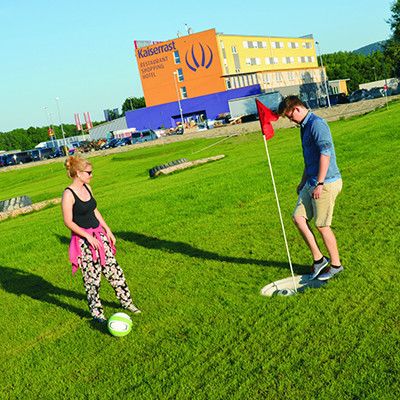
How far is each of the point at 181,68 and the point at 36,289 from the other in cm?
8938

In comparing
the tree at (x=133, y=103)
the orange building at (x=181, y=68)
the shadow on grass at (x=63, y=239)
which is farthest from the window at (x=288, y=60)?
the shadow on grass at (x=63, y=239)

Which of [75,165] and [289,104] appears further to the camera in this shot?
[289,104]

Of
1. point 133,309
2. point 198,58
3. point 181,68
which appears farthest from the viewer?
point 181,68

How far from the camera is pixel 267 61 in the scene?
106 meters

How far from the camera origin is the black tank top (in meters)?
6.55

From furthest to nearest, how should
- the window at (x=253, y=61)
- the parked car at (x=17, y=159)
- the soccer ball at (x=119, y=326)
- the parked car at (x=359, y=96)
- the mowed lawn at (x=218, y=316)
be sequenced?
the window at (x=253, y=61)
the parked car at (x=17, y=159)
the parked car at (x=359, y=96)
the soccer ball at (x=119, y=326)
the mowed lawn at (x=218, y=316)

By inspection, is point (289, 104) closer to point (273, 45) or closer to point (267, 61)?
point (267, 61)

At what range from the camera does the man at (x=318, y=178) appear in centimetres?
651

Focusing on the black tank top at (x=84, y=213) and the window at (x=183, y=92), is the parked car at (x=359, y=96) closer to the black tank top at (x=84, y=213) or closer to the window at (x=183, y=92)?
the window at (x=183, y=92)

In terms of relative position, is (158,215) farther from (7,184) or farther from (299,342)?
(7,184)

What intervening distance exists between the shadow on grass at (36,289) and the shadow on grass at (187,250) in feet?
6.72

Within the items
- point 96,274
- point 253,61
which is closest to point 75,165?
point 96,274

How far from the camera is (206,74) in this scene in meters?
92.2

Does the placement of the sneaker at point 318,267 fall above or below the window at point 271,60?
below
